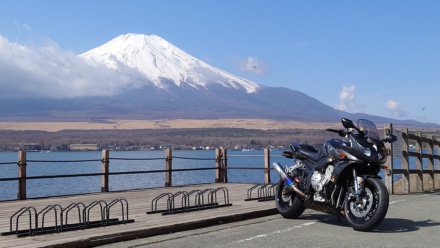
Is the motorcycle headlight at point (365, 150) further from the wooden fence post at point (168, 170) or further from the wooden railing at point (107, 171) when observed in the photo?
the wooden fence post at point (168, 170)

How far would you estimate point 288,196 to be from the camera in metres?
8.40

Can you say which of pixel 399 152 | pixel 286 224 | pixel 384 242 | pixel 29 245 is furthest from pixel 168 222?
pixel 399 152

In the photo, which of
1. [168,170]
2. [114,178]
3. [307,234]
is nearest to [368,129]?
[307,234]

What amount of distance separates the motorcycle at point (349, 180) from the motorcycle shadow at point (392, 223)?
0.32 meters

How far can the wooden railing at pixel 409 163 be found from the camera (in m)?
12.1

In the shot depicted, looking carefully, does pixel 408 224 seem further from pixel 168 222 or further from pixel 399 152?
pixel 399 152

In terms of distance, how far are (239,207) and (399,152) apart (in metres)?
4.56

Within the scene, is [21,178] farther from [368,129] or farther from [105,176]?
[368,129]

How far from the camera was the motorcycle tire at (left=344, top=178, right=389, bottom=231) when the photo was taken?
682 centimetres

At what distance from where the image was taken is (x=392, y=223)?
25.4 ft

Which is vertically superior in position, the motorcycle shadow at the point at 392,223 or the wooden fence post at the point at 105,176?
the wooden fence post at the point at 105,176

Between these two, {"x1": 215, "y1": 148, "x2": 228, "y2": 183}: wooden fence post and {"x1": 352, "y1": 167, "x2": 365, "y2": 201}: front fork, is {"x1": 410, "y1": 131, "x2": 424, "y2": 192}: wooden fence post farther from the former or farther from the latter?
{"x1": 352, "y1": 167, "x2": 365, "y2": 201}: front fork

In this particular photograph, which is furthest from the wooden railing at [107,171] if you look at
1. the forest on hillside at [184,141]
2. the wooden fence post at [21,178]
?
the forest on hillside at [184,141]

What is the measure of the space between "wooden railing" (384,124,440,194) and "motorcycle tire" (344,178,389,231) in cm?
446
